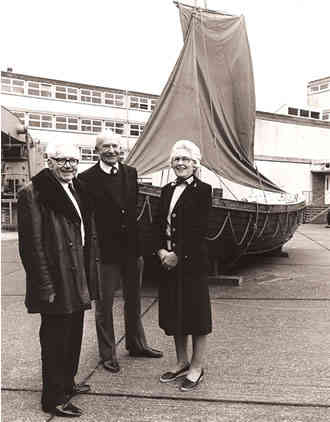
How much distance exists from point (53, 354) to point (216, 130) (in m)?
6.40

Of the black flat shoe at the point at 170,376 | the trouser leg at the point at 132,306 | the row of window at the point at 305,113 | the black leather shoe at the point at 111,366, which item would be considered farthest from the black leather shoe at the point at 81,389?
the row of window at the point at 305,113

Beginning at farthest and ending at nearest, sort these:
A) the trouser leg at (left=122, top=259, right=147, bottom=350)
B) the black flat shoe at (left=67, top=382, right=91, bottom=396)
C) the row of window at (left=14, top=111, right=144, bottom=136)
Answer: the row of window at (left=14, top=111, right=144, bottom=136) < the trouser leg at (left=122, top=259, right=147, bottom=350) < the black flat shoe at (left=67, top=382, right=91, bottom=396)

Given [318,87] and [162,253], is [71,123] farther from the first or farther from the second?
[162,253]

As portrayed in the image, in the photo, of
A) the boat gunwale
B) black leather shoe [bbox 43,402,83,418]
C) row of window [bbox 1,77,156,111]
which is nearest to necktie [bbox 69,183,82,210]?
black leather shoe [bbox 43,402,83,418]

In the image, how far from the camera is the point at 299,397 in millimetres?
3086

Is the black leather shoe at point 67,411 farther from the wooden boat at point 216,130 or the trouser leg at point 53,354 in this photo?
the wooden boat at point 216,130

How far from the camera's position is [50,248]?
2.86 metres

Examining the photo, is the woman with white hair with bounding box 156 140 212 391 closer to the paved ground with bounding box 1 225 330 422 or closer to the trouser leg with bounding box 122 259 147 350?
the paved ground with bounding box 1 225 330 422

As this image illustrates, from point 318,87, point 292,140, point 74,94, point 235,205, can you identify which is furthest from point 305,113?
point 235,205

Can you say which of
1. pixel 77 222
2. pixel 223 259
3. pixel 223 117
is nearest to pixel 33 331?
pixel 77 222

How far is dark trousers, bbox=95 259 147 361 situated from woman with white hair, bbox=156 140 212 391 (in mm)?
488

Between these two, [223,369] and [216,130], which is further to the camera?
[216,130]

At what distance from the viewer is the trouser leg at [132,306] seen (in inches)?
154

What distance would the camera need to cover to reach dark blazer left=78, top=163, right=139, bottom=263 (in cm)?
371
